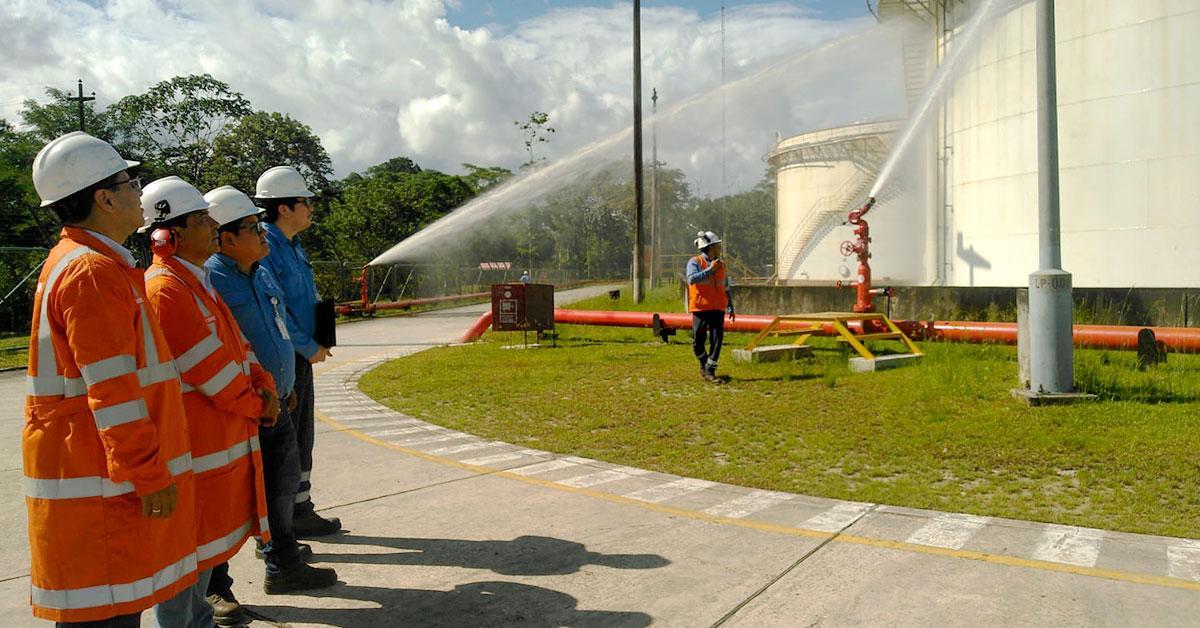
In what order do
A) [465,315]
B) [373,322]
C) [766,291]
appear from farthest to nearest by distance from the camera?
1. [465,315]
2. [373,322]
3. [766,291]

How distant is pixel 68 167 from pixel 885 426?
6877 mm

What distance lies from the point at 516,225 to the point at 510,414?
5449 centimetres

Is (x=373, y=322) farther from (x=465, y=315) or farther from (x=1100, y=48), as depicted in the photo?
(x=1100, y=48)

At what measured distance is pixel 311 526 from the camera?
199 inches

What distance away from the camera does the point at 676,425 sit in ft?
27.2

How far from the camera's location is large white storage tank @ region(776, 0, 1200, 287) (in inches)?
593

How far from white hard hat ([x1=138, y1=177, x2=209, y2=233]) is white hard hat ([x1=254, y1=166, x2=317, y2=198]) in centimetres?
108

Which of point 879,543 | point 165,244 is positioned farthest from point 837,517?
point 165,244

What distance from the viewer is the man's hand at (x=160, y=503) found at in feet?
8.59

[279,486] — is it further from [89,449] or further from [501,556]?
[89,449]

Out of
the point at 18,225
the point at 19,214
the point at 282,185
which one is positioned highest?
the point at 19,214

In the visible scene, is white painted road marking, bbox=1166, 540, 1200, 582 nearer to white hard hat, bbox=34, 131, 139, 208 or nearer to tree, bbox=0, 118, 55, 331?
white hard hat, bbox=34, 131, 139, 208

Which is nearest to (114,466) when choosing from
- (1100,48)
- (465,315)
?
(1100,48)

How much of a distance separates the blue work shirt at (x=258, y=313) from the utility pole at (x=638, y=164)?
20149mm
